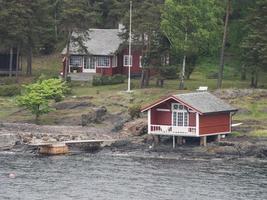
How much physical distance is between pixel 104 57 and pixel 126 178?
5250 centimetres

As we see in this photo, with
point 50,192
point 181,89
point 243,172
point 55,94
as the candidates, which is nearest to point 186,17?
point 181,89

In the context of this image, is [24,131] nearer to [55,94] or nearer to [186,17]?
[55,94]

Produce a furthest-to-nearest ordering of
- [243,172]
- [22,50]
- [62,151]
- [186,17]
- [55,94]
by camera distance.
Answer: [22,50] → [186,17] → [55,94] → [62,151] → [243,172]

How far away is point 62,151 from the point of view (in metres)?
87.2

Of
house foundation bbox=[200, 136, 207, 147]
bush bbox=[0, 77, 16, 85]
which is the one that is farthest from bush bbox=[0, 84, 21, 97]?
house foundation bbox=[200, 136, 207, 147]

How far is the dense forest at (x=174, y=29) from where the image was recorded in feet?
354

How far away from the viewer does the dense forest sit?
354 feet

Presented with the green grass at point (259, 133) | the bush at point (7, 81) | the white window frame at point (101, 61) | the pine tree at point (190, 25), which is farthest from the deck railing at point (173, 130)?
the white window frame at point (101, 61)

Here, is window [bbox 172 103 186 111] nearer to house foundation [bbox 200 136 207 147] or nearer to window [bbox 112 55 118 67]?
house foundation [bbox 200 136 207 147]

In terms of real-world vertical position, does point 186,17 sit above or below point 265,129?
above

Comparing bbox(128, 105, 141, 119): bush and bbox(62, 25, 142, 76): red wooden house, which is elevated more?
bbox(62, 25, 142, 76): red wooden house

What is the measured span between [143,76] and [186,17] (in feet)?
31.4

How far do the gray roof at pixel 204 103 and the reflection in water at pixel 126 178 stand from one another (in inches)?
276

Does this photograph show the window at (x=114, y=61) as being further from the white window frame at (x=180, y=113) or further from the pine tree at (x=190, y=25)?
the white window frame at (x=180, y=113)
